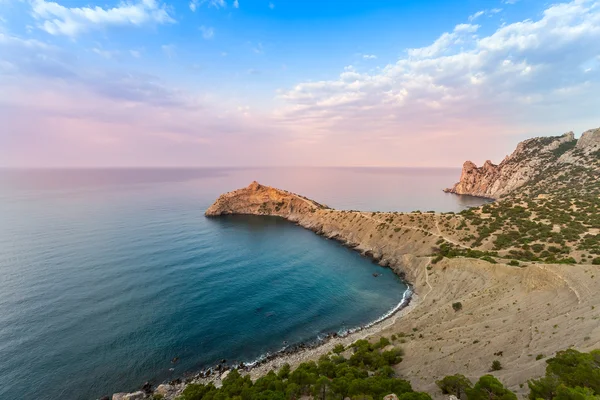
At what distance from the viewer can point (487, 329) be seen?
33.3m

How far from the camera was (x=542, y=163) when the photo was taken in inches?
6196

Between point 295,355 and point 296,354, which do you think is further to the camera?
point 296,354

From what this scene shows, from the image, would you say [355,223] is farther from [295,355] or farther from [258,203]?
[295,355]

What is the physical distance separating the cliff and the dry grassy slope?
333 feet

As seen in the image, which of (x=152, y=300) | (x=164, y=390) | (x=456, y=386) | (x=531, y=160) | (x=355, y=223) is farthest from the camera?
(x=531, y=160)

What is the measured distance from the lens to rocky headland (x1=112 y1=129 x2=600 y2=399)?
1090 inches

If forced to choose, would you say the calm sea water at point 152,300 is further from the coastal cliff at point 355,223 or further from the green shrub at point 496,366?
the green shrub at point 496,366

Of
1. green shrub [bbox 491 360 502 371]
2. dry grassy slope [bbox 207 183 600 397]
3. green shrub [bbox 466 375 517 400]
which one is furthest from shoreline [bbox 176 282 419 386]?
green shrub [bbox 466 375 517 400]

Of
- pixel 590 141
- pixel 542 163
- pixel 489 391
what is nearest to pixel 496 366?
pixel 489 391

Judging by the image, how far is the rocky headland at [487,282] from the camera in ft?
90.8

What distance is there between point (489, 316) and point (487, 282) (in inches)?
496

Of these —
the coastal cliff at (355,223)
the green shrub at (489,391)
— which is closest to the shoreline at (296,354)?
the coastal cliff at (355,223)

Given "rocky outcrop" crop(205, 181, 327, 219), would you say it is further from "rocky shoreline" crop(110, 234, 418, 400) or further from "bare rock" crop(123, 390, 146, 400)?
"bare rock" crop(123, 390, 146, 400)

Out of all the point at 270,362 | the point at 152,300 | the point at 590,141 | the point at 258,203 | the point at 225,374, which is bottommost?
the point at 270,362
